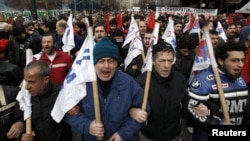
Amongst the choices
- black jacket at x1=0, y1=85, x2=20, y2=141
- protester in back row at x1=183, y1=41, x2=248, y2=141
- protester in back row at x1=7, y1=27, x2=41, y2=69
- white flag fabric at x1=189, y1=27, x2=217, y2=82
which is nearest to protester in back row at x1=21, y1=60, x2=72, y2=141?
black jacket at x1=0, y1=85, x2=20, y2=141

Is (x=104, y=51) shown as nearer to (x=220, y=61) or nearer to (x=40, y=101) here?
(x=40, y=101)

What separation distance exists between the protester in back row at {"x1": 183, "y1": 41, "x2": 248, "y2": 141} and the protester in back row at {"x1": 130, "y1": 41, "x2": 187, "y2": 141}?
0.16m

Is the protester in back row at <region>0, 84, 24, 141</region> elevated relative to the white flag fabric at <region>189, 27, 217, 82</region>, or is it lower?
lower

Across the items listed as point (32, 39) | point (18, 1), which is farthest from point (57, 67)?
point (18, 1)

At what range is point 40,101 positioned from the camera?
2.80 m

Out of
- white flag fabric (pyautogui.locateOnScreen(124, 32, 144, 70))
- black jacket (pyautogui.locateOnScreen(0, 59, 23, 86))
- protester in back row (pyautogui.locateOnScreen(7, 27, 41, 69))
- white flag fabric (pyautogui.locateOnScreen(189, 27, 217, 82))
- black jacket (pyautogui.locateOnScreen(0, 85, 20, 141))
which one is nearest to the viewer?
black jacket (pyautogui.locateOnScreen(0, 85, 20, 141))

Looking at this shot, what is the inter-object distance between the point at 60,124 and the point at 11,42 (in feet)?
14.4

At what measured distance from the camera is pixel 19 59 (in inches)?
257

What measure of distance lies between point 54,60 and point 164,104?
→ 7.47ft

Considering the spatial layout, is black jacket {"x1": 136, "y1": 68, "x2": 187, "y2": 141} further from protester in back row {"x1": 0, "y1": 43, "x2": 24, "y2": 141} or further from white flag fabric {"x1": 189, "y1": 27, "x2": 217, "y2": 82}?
protester in back row {"x1": 0, "y1": 43, "x2": 24, "y2": 141}

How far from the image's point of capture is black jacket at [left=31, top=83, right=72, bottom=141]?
2.80 m

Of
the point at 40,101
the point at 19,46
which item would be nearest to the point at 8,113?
the point at 40,101

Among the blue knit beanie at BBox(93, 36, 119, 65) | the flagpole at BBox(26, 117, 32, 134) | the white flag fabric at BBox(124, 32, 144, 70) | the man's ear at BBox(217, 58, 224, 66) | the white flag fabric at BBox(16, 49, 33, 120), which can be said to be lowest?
the flagpole at BBox(26, 117, 32, 134)

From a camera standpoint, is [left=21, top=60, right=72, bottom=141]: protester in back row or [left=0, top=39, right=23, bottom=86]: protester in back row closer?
[left=21, top=60, right=72, bottom=141]: protester in back row
